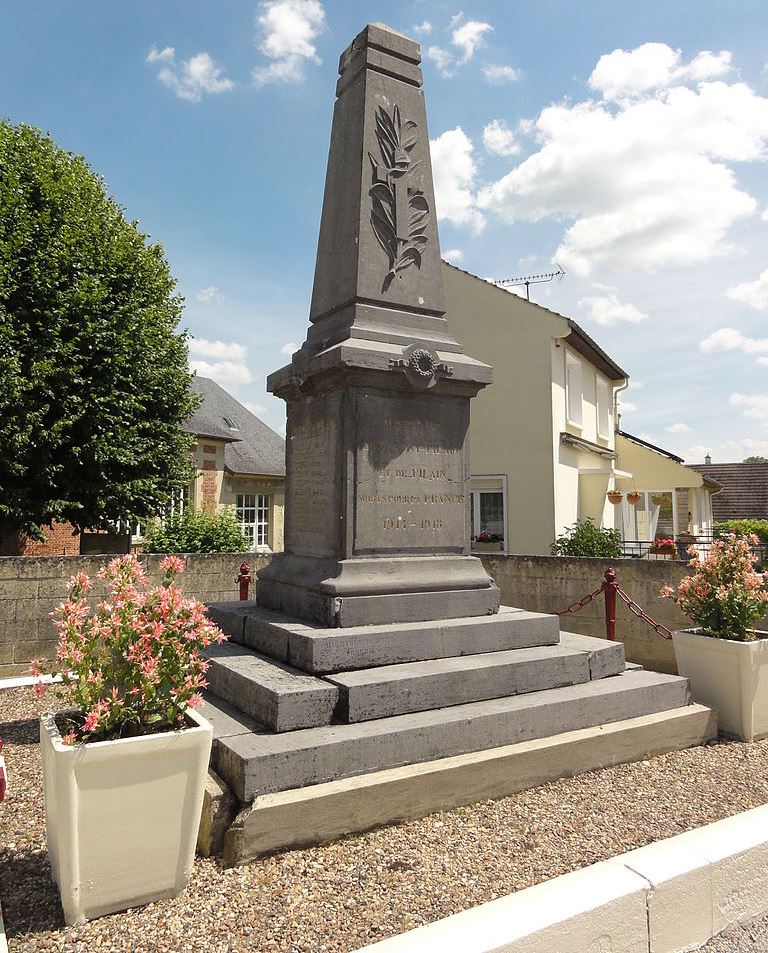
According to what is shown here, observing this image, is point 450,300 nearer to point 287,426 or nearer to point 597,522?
point 597,522

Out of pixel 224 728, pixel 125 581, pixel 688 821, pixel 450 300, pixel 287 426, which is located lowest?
pixel 688 821

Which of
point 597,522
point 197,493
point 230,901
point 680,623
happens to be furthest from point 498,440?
point 230,901

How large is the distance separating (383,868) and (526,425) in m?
13.4

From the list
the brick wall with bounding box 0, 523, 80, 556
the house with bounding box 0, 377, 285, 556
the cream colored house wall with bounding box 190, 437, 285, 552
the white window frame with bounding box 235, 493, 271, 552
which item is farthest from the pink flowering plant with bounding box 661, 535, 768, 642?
the white window frame with bounding box 235, 493, 271, 552

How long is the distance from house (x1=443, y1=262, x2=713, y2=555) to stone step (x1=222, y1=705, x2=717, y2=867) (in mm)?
10615

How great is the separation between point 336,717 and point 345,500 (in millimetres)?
1658

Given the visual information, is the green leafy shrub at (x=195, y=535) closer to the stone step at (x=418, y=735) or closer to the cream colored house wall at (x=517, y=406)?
Result: the cream colored house wall at (x=517, y=406)

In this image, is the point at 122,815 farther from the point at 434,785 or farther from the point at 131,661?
the point at 434,785

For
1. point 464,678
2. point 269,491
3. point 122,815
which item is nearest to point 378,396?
point 464,678

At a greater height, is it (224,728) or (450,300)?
(450,300)

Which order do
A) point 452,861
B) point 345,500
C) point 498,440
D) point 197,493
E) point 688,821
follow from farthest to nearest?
point 197,493
point 498,440
point 345,500
point 688,821
point 452,861

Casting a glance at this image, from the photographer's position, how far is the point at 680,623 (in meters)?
8.32

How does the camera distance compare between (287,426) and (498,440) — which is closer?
(287,426)

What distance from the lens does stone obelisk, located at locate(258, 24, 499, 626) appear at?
5.02 m
